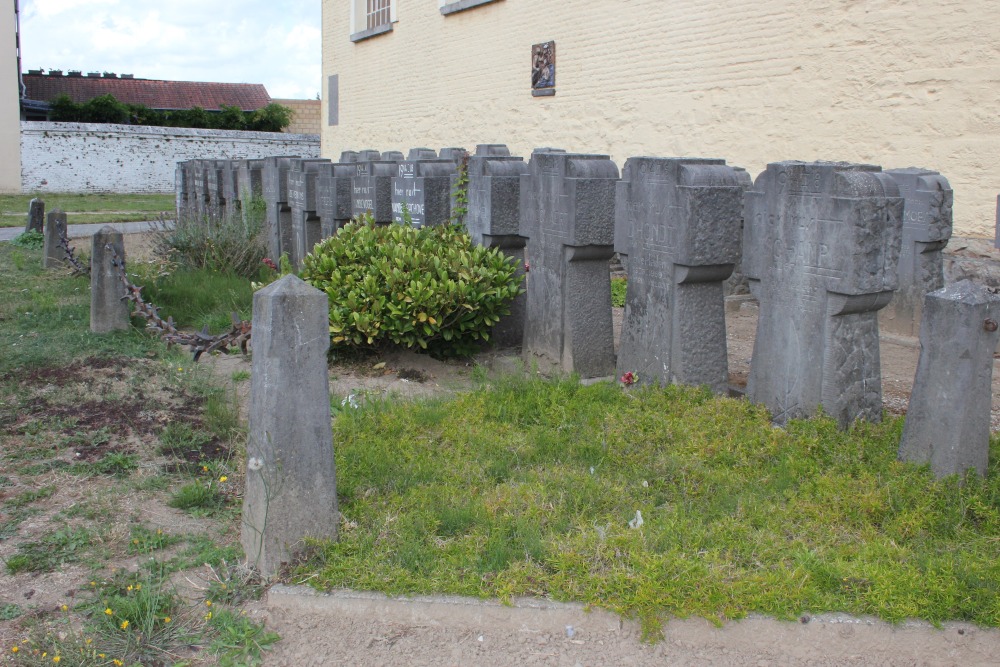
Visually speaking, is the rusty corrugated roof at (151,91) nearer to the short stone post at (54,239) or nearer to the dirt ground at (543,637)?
the short stone post at (54,239)

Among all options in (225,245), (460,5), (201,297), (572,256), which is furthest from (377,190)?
(460,5)

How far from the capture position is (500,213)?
711 centimetres

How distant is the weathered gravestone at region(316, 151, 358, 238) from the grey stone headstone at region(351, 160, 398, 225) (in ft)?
1.27

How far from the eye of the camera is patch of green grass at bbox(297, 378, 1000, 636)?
134 inches

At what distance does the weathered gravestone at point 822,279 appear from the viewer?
15.4 feet

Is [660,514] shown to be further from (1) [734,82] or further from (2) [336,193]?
(1) [734,82]

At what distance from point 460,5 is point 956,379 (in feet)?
42.6

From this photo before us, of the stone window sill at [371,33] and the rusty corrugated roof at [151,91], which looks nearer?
the stone window sill at [371,33]

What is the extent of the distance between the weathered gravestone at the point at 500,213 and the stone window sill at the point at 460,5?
8469 millimetres

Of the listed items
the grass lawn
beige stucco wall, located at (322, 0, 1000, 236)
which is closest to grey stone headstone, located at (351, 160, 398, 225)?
beige stucco wall, located at (322, 0, 1000, 236)

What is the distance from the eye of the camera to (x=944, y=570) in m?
3.45

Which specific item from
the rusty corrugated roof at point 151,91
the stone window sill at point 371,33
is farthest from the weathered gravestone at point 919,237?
the rusty corrugated roof at point 151,91

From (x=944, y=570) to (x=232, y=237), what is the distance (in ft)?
29.7

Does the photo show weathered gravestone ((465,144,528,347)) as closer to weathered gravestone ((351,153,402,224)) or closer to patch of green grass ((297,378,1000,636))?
weathered gravestone ((351,153,402,224))
